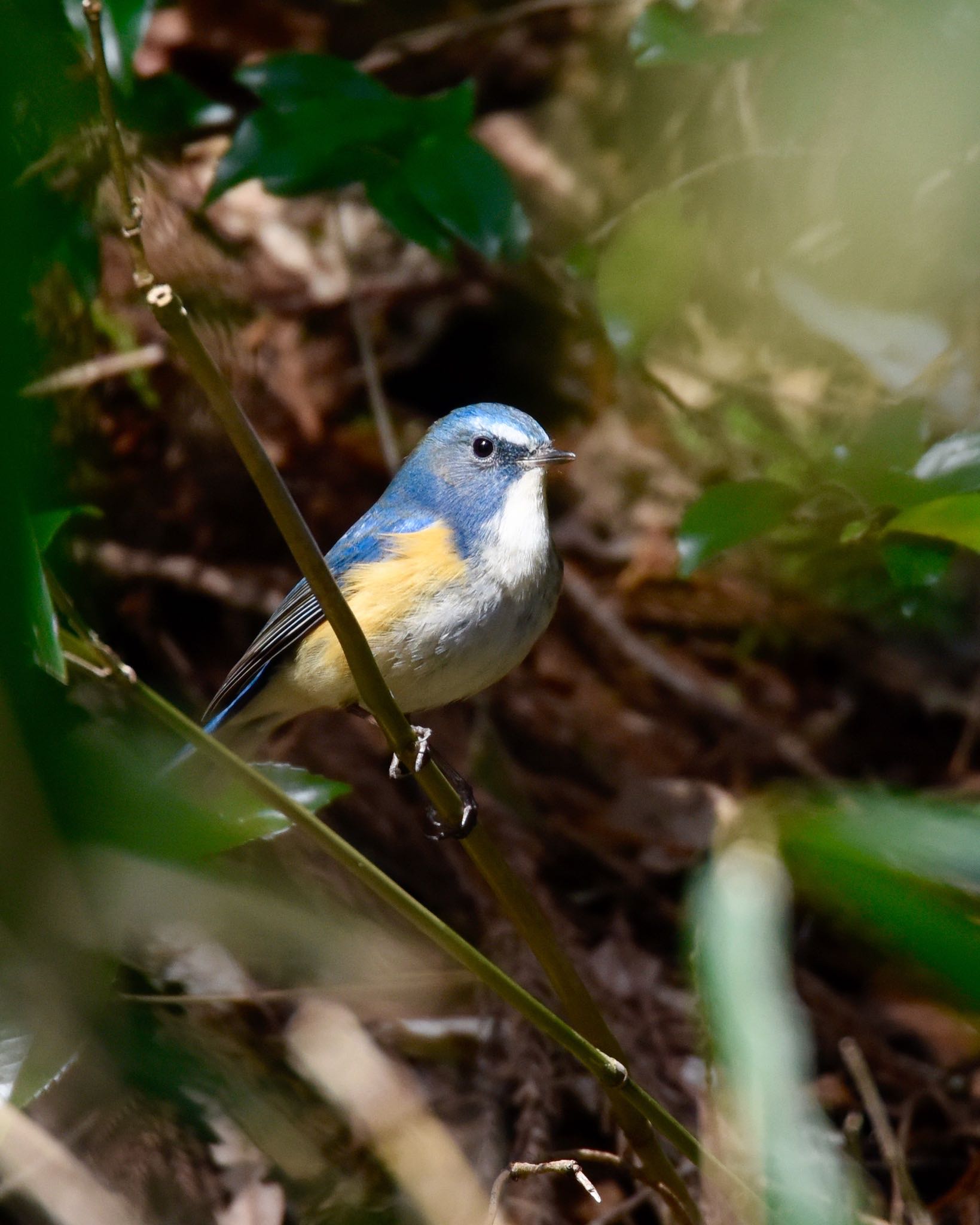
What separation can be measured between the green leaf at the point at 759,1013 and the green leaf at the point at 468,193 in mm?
2411

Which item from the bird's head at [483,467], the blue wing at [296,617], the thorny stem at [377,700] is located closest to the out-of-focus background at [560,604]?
the thorny stem at [377,700]

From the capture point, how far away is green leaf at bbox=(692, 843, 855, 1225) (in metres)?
1.56

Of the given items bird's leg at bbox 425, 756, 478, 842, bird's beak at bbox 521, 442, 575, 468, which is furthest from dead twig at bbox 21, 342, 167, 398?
bird's leg at bbox 425, 756, 478, 842

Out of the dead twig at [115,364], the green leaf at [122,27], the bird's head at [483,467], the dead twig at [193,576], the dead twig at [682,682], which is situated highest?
the green leaf at [122,27]

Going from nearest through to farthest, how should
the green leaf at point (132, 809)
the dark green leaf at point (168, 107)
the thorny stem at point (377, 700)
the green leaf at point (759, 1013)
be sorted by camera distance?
1. the green leaf at point (132, 809)
2. the thorny stem at point (377, 700)
3. the green leaf at point (759, 1013)
4. the dark green leaf at point (168, 107)

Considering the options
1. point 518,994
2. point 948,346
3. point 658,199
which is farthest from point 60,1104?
point 948,346

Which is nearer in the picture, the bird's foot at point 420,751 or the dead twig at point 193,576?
the bird's foot at point 420,751

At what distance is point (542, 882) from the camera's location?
4473mm

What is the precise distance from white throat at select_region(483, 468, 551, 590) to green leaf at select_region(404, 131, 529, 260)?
716 millimetres

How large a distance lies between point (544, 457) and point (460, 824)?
1575mm

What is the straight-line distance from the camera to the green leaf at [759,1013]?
5.11ft

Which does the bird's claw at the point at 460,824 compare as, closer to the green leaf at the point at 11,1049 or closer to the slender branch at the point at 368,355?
the green leaf at the point at 11,1049

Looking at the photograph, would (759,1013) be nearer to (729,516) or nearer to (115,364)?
(729,516)

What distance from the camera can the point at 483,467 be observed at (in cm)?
365
